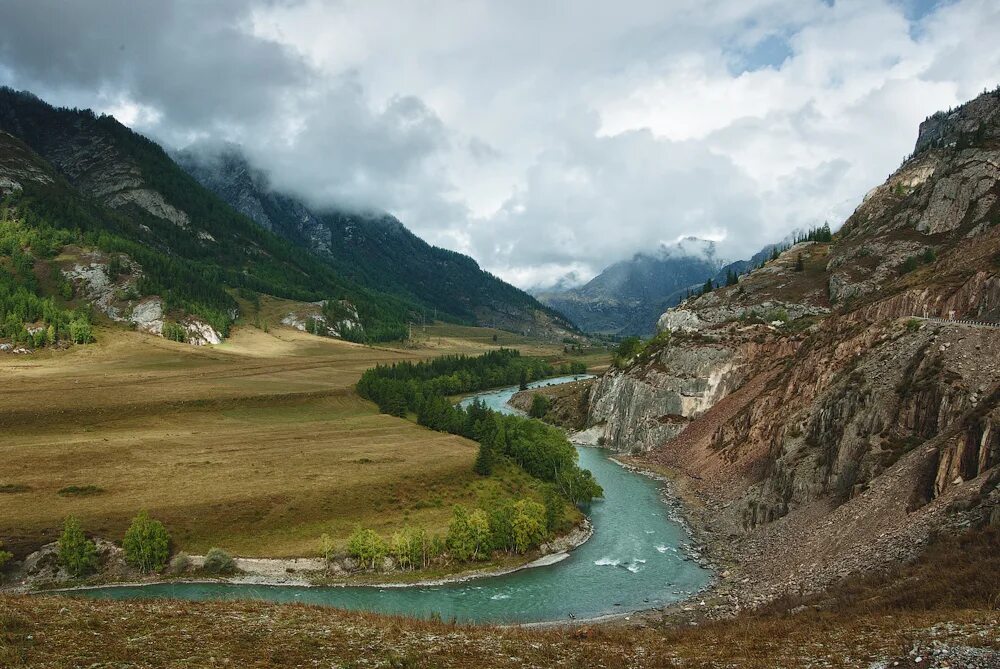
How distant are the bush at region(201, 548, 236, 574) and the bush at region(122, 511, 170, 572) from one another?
5275mm

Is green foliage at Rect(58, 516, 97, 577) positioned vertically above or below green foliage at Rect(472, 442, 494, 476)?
below

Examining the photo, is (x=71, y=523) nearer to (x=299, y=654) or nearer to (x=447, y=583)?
(x=447, y=583)

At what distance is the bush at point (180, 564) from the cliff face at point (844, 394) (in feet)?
213

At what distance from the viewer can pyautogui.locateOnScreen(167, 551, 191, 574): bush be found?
7156 cm

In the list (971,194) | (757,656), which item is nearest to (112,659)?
(757,656)

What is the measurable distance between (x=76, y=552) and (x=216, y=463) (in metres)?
31.2

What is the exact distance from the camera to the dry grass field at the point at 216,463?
79188 millimetres

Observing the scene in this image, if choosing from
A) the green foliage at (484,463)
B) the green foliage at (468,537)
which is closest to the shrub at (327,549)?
the green foliage at (468,537)

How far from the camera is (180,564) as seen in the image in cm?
7181

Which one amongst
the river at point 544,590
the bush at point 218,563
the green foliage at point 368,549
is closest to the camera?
the river at point 544,590

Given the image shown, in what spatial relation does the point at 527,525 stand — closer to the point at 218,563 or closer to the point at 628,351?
the point at 218,563

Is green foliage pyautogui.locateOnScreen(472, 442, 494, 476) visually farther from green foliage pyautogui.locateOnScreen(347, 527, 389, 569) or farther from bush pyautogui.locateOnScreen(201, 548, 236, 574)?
bush pyautogui.locateOnScreen(201, 548, 236, 574)

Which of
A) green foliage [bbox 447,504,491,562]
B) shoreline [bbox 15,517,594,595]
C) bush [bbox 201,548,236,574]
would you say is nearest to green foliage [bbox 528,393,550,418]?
green foliage [bbox 447,504,491,562]

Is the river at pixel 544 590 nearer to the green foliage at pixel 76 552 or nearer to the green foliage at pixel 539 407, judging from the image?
the green foliage at pixel 76 552
